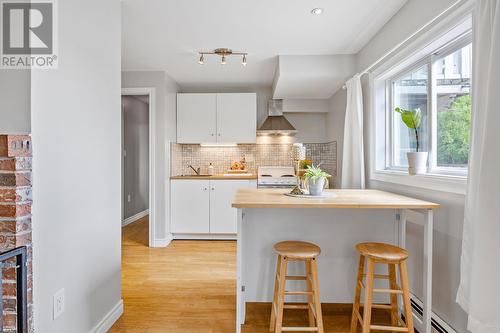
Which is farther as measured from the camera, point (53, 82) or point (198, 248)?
Result: point (198, 248)

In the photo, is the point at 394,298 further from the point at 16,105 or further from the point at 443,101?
the point at 16,105

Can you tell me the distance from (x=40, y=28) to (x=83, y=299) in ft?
4.93

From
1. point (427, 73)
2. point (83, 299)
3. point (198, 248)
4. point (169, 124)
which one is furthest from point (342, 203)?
point (169, 124)

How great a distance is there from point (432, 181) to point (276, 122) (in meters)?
2.79

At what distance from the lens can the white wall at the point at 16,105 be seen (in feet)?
4.25

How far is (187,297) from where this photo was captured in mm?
2400

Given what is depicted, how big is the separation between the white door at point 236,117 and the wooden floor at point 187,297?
1707 millimetres

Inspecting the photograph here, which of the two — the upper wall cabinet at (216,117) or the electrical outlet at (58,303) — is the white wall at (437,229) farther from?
the electrical outlet at (58,303)

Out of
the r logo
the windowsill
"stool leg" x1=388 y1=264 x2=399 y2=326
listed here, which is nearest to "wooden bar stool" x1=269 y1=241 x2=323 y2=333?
"stool leg" x1=388 y1=264 x2=399 y2=326

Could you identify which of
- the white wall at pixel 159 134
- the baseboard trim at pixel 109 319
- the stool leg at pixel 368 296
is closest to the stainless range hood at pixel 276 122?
the white wall at pixel 159 134

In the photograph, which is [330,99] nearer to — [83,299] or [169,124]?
[169,124]

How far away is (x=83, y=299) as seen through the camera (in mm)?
1678

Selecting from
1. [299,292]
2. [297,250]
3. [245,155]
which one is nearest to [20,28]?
[297,250]

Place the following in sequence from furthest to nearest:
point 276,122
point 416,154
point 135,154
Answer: point 135,154, point 276,122, point 416,154
